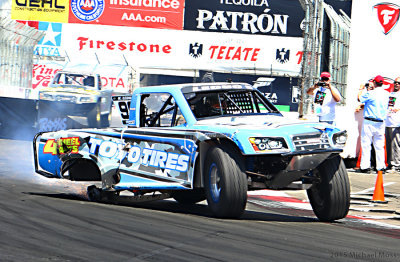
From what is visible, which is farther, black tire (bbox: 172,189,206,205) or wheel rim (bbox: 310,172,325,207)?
black tire (bbox: 172,189,206,205)

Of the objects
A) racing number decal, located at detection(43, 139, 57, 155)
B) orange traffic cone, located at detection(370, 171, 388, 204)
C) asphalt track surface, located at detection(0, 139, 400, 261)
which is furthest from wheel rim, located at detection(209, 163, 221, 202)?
orange traffic cone, located at detection(370, 171, 388, 204)

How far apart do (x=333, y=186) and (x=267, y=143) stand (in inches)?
43.4

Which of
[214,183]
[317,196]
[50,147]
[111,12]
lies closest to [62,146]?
[50,147]

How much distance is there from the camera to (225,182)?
25.0 feet

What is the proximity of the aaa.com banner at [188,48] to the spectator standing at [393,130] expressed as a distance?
1417 centimetres

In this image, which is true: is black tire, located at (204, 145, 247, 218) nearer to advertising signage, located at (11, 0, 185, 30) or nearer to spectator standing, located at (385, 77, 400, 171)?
spectator standing, located at (385, 77, 400, 171)

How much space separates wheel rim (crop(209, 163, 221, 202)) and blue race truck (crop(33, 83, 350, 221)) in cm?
1

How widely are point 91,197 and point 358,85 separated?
829 centimetres

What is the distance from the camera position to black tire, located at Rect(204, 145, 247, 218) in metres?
7.64

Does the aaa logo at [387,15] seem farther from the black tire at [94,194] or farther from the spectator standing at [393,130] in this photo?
the black tire at [94,194]

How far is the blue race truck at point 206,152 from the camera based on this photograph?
771 cm

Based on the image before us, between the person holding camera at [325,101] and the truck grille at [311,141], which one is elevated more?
the person holding camera at [325,101]

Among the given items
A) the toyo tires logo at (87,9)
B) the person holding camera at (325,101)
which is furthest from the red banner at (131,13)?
the person holding camera at (325,101)

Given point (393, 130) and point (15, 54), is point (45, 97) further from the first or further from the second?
point (393, 130)
